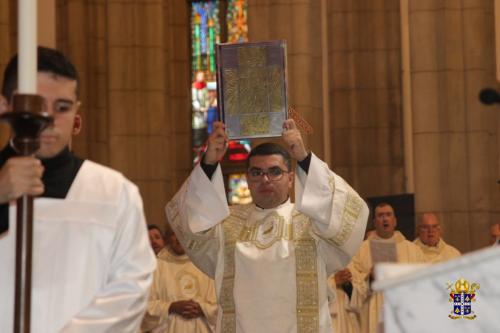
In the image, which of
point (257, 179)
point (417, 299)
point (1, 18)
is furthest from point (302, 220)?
point (1, 18)

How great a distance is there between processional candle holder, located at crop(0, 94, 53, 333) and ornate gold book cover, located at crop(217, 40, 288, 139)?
322 centimetres

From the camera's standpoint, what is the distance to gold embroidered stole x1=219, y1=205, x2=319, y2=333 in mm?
6332

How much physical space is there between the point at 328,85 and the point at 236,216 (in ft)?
39.4

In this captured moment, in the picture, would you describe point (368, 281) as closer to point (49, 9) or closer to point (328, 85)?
point (49, 9)

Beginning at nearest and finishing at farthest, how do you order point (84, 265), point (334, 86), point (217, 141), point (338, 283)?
point (84, 265), point (217, 141), point (338, 283), point (334, 86)

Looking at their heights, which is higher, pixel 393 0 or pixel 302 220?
pixel 393 0

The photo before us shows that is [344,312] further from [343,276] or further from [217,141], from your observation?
[217,141]

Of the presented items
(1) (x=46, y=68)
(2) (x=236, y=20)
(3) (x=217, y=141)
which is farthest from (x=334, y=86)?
(1) (x=46, y=68)

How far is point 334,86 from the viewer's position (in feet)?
60.1

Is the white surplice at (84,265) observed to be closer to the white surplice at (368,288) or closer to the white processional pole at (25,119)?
the white processional pole at (25,119)

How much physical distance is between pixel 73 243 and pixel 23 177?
50cm

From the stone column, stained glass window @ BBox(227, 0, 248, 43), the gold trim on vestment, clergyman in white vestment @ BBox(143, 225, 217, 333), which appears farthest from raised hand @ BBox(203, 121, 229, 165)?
stained glass window @ BBox(227, 0, 248, 43)

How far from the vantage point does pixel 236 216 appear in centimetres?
661

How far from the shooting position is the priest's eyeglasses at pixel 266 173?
6.38 meters
